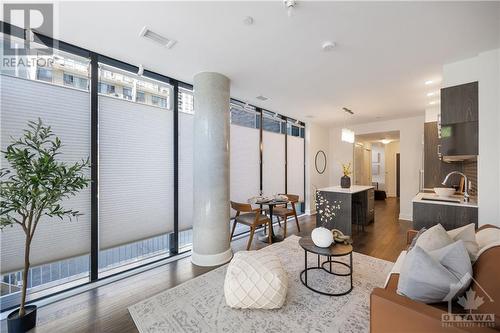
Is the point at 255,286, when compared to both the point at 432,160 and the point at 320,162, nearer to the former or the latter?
the point at 432,160

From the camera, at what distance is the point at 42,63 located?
227 cm

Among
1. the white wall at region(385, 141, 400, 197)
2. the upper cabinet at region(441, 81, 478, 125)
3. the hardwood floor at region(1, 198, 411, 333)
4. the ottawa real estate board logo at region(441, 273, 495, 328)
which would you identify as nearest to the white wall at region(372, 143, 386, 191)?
the white wall at region(385, 141, 400, 197)

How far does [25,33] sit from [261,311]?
378cm

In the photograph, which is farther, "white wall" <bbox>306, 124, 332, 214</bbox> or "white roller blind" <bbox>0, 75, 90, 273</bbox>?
"white wall" <bbox>306, 124, 332, 214</bbox>

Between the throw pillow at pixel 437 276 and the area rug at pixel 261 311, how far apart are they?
0.74 m

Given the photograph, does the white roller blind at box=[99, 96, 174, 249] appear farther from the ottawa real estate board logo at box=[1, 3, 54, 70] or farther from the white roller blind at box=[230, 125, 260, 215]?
the white roller blind at box=[230, 125, 260, 215]

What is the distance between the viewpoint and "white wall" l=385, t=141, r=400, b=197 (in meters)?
9.80

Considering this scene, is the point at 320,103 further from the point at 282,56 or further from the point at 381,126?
the point at 381,126

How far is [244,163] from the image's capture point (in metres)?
4.51

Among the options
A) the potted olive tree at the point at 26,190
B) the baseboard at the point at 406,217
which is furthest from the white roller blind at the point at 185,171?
the baseboard at the point at 406,217

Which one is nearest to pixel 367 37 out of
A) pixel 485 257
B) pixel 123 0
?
pixel 485 257

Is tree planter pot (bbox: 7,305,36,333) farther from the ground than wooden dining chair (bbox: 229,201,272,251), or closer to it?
closer to it

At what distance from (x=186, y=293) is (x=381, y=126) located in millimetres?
6685

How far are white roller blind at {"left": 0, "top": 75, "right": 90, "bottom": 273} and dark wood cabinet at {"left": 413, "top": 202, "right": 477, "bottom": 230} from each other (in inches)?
175
